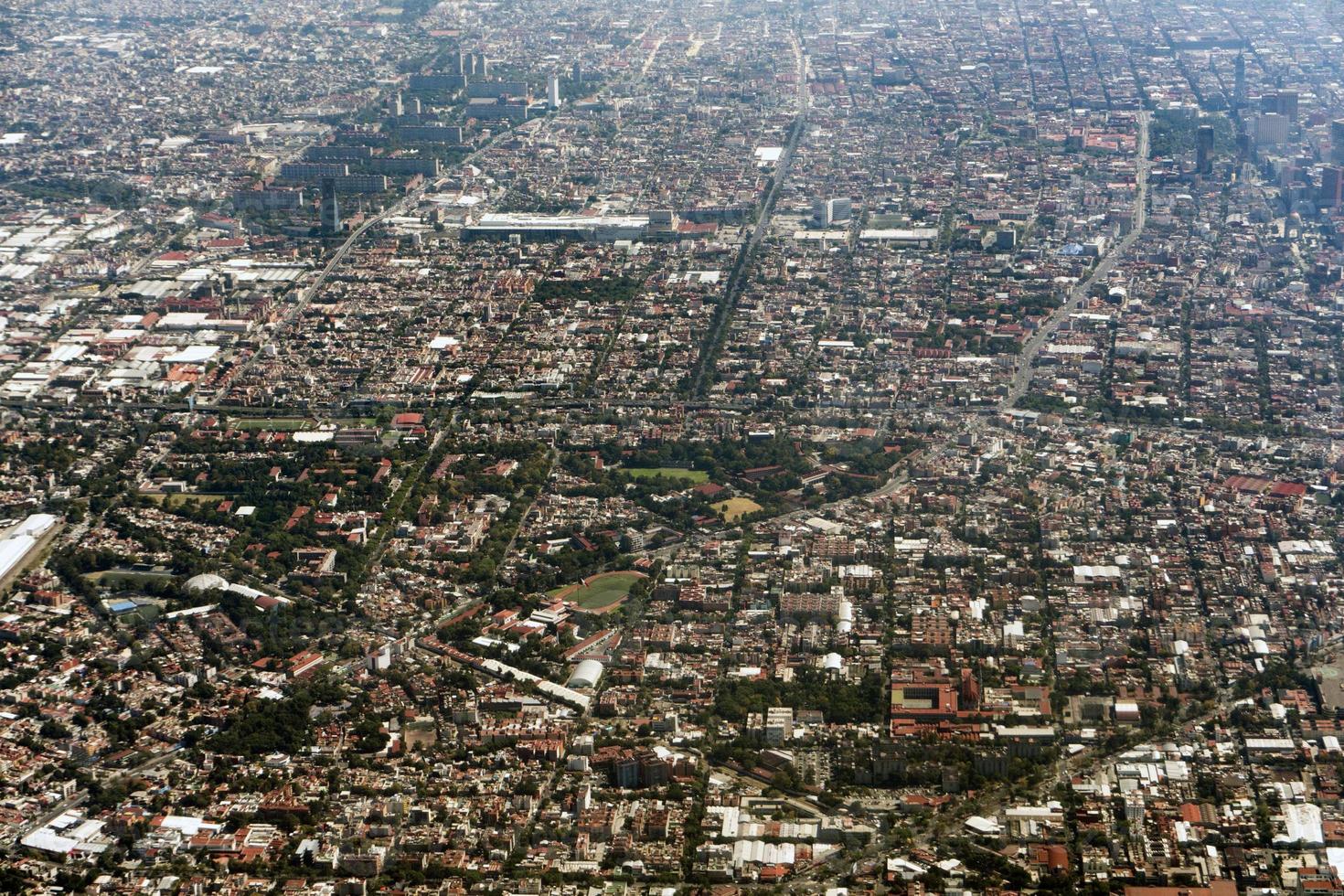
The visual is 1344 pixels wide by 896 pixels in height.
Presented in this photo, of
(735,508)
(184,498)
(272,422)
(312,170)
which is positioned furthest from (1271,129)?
(184,498)

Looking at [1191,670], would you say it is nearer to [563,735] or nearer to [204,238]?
[563,735]

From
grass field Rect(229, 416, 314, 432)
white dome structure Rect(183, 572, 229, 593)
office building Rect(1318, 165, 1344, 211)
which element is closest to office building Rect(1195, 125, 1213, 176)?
office building Rect(1318, 165, 1344, 211)

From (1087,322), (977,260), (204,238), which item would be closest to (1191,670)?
(1087,322)

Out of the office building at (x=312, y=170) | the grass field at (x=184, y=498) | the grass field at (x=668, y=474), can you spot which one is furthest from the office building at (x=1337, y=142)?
the grass field at (x=184, y=498)

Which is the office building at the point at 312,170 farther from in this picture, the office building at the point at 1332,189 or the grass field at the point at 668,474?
the office building at the point at 1332,189

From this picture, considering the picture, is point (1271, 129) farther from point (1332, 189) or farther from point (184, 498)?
point (184, 498)

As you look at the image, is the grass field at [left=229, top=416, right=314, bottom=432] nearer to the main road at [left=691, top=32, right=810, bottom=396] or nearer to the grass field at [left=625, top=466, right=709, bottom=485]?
the grass field at [left=625, top=466, right=709, bottom=485]

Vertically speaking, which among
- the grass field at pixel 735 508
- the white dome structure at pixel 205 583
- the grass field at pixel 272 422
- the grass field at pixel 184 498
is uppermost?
the grass field at pixel 735 508
